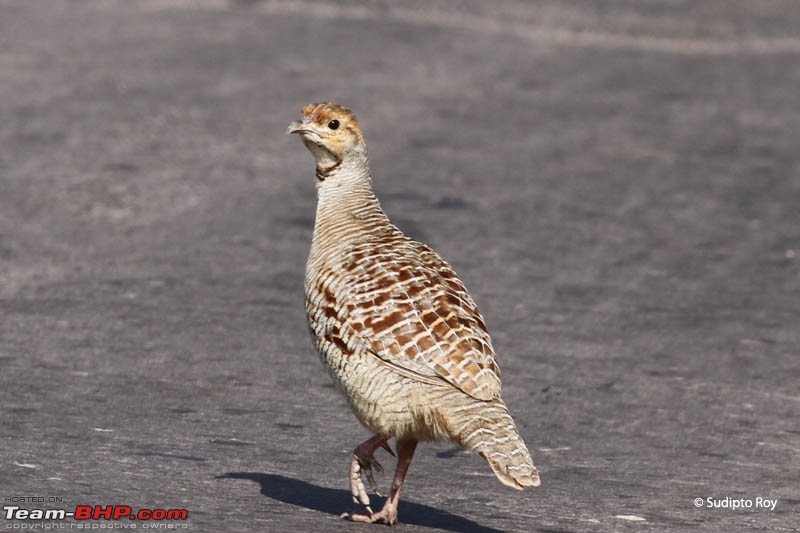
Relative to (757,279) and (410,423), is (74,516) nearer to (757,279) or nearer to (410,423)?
(410,423)

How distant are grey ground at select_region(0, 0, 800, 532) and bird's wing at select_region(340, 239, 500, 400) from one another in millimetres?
784

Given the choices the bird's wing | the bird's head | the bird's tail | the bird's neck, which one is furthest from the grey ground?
the bird's head

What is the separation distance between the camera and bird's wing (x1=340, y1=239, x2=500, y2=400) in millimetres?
5820

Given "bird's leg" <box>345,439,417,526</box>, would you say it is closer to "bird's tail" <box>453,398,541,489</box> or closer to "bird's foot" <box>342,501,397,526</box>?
"bird's foot" <box>342,501,397,526</box>

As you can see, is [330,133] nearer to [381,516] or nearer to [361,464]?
[361,464]

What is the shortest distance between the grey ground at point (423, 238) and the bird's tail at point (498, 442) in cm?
64

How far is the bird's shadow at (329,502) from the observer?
6195 millimetres

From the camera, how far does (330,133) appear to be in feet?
23.4

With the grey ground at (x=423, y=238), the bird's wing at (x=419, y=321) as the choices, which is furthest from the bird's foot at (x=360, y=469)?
the bird's wing at (x=419, y=321)

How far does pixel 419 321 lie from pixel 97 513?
1.57 m

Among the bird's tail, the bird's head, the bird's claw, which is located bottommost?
the bird's claw

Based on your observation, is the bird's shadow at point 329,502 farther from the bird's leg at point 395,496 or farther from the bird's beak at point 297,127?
the bird's beak at point 297,127

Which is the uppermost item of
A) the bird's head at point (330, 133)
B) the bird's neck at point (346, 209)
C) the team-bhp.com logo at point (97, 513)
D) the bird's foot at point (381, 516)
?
the bird's head at point (330, 133)

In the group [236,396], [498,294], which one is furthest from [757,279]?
[236,396]
